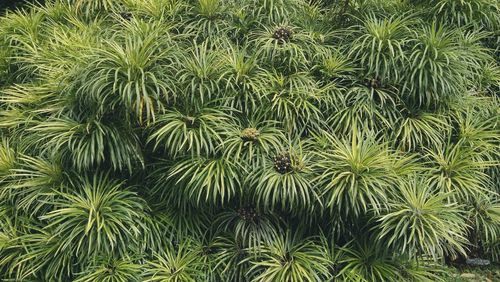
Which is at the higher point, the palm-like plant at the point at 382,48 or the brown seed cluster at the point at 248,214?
the palm-like plant at the point at 382,48

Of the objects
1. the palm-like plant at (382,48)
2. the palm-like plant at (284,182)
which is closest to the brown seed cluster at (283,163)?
the palm-like plant at (284,182)

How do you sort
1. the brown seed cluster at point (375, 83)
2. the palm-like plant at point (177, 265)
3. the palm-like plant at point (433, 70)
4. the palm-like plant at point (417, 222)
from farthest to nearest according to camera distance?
the brown seed cluster at point (375, 83) → the palm-like plant at point (433, 70) → the palm-like plant at point (177, 265) → the palm-like plant at point (417, 222)

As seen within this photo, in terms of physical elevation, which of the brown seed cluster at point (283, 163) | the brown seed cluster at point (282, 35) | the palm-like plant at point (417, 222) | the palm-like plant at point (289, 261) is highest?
the brown seed cluster at point (282, 35)

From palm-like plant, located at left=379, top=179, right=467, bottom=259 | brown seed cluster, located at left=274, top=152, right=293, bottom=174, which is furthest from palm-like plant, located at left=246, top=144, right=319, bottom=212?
palm-like plant, located at left=379, top=179, right=467, bottom=259

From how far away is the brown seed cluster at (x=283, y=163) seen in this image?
3467 millimetres

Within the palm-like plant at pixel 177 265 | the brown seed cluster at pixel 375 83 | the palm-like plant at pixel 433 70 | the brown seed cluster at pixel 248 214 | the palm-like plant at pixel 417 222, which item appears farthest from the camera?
the brown seed cluster at pixel 375 83

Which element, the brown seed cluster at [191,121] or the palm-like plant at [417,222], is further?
the brown seed cluster at [191,121]

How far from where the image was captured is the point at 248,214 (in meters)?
3.56

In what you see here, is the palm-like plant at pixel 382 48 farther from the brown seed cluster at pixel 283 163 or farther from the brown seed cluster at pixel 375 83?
the brown seed cluster at pixel 283 163

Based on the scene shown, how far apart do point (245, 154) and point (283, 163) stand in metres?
0.28

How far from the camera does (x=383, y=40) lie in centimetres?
405

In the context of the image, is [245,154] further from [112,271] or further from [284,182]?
[112,271]

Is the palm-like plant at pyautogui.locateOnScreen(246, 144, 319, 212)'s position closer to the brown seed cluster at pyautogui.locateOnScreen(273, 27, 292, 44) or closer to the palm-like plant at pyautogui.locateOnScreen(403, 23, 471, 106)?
the brown seed cluster at pyautogui.locateOnScreen(273, 27, 292, 44)

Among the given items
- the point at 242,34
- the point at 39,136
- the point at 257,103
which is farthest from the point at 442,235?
the point at 39,136
